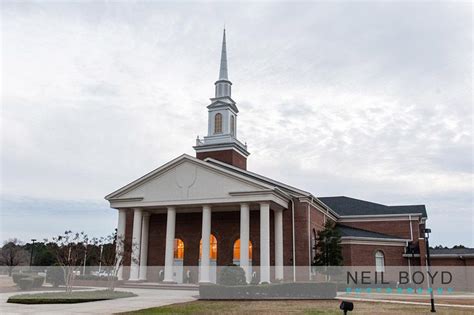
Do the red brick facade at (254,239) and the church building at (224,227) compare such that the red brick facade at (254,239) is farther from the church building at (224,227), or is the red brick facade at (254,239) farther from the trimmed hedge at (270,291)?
the trimmed hedge at (270,291)

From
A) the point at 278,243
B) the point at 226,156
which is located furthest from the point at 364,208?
the point at 278,243

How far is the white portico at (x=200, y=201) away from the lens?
36.4m

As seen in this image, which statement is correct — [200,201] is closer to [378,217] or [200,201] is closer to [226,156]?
[226,156]

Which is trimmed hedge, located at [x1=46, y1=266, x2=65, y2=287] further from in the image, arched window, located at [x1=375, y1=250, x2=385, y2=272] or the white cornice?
arched window, located at [x1=375, y1=250, x2=385, y2=272]

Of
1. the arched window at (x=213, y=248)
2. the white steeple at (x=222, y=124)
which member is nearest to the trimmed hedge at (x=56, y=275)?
the arched window at (x=213, y=248)

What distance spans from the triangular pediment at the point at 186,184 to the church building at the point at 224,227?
3.3 inches

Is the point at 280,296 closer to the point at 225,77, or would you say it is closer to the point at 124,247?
the point at 124,247

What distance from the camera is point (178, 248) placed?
4331 centimetres

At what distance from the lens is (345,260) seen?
4369cm

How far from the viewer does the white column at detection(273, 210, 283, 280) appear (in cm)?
3800

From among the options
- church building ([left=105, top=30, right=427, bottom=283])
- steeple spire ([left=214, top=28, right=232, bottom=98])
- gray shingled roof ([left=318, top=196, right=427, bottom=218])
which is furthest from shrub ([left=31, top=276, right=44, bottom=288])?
gray shingled roof ([left=318, top=196, right=427, bottom=218])

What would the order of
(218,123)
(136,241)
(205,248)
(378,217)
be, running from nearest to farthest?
1. (205,248)
2. (136,241)
3. (218,123)
4. (378,217)

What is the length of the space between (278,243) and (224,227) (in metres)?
5.59

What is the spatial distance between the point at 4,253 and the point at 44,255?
50.7 meters
